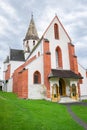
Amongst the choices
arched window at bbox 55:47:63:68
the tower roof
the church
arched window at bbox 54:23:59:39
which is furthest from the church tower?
arched window at bbox 55:47:63:68

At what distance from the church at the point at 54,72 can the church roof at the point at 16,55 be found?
12.8 m

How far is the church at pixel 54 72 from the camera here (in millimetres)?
28484

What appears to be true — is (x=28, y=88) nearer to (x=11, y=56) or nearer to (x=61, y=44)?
(x=61, y=44)

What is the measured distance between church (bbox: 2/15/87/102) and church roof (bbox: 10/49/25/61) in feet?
41.9

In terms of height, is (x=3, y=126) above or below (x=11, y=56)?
below

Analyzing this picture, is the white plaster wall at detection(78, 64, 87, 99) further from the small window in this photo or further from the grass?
the grass

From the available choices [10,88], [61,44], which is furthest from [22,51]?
[61,44]

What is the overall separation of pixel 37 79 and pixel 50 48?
6501 mm

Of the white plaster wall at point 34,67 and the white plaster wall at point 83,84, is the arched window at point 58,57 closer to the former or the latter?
the white plaster wall at point 34,67

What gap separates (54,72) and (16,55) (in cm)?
2145

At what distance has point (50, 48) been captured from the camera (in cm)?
3195

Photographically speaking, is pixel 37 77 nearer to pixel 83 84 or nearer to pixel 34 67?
pixel 34 67

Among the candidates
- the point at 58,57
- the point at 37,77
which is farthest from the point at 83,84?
the point at 37,77

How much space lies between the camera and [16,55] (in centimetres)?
4841
